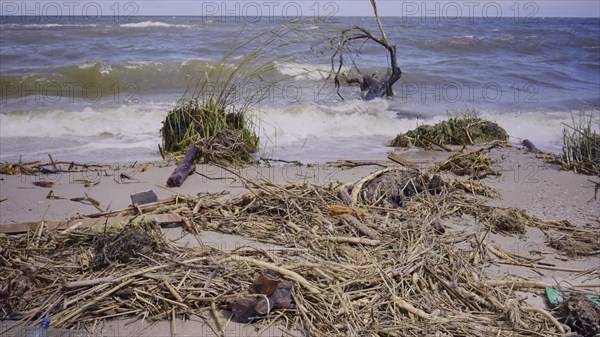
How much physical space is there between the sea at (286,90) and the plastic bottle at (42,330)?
3445 mm

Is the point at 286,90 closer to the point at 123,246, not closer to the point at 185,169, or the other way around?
the point at 185,169

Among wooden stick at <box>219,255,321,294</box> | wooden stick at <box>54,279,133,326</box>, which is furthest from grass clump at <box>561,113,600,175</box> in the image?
wooden stick at <box>54,279,133,326</box>

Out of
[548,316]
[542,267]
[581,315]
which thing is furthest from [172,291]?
[542,267]

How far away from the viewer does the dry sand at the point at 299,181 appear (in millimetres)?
2812

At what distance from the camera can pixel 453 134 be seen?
695 cm

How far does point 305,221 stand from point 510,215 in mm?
1506

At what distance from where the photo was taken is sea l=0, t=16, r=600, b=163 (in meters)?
6.79

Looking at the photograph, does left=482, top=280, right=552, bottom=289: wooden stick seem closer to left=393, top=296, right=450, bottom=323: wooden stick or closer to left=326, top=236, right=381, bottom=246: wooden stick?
left=393, top=296, right=450, bottom=323: wooden stick

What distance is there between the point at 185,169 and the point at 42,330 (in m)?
2.53

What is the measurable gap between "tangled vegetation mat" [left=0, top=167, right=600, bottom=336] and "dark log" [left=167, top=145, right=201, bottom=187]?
982 mm

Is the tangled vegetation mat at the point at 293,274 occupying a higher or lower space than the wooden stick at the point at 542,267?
higher

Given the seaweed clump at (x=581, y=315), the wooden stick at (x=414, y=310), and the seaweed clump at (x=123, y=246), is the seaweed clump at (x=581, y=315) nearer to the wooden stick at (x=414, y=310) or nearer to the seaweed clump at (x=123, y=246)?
the wooden stick at (x=414, y=310)

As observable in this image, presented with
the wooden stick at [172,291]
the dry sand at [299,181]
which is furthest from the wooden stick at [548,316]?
the wooden stick at [172,291]

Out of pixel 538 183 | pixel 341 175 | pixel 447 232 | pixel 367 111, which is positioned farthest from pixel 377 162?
pixel 367 111
